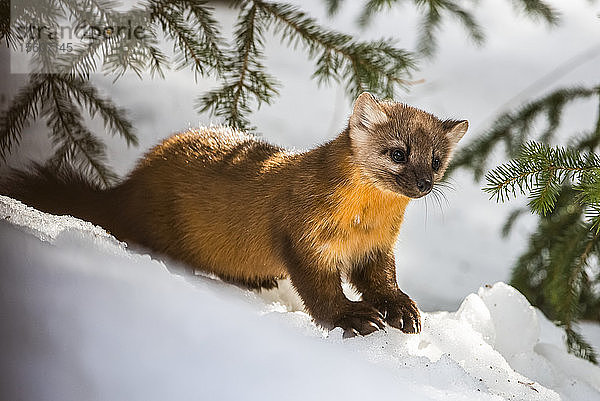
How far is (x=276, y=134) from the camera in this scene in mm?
2824

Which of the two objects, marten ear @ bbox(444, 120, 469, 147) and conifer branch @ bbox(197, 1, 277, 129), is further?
conifer branch @ bbox(197, 1, 277, 129)

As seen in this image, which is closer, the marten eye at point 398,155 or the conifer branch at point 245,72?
the marten eye at point 398,155

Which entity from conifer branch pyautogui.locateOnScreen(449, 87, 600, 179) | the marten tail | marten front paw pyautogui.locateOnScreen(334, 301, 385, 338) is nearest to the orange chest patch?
marten front paw pyautogui.locateOnScreen(334, 301, 385, 338)

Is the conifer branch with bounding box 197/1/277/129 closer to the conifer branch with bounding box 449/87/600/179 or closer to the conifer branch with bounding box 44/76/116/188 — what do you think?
the conifer branch with bounding box 44/76/116/188

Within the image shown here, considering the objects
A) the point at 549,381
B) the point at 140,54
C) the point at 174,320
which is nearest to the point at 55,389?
the point at 174,320

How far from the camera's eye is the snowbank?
3.06ft

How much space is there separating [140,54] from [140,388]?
0.75 meters

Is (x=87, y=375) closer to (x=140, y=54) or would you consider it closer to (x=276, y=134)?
(x=140, y=54)

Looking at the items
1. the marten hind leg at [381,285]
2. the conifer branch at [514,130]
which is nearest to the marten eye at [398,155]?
the marten hind leg at [381,285]

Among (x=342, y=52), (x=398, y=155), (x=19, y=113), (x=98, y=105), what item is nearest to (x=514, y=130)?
(x=342, y=52)

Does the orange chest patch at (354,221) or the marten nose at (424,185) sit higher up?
the marten nose at (424,185)

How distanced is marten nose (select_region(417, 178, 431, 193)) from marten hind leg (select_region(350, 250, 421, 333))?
221 mm

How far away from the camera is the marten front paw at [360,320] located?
3.92 ft

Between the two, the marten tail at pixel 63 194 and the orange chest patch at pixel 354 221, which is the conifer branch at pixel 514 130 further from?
the marten tail at pixel 63 194
